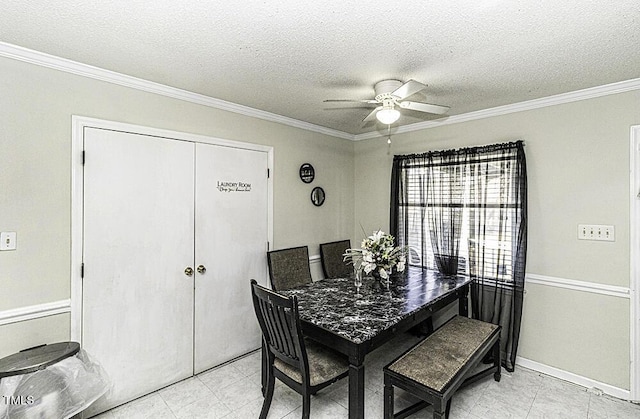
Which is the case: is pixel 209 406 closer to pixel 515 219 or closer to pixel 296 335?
pixel 296 335

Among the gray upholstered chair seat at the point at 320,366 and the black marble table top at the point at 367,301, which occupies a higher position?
the black marble table top at the point at 367,301

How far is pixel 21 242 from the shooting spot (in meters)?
1.97

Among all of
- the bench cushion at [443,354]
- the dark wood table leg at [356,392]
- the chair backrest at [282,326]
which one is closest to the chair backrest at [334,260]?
the bench cushion at [443,354]

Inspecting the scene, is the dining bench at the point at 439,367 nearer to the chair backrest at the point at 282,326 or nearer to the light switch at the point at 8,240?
the chair backrest at the point at 282,326

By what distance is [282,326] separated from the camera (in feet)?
6.27

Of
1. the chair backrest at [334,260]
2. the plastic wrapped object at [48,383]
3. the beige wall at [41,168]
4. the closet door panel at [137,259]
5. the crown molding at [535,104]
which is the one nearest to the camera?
the plastic wrapped object at [48,383]

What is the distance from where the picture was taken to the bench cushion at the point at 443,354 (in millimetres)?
1932

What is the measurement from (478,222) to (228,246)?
251 cm

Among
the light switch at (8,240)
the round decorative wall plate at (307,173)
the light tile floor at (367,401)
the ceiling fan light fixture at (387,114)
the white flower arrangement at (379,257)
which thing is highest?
the ceiling fan light fixture at (387,114)

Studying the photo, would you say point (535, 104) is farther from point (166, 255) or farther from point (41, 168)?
point (41, 168)

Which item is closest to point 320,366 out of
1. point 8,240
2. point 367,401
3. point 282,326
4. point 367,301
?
point 282,326

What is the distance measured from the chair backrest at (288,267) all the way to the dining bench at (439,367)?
1.44 m

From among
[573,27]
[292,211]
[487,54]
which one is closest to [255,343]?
[292,211]

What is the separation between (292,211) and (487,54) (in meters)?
2.35
